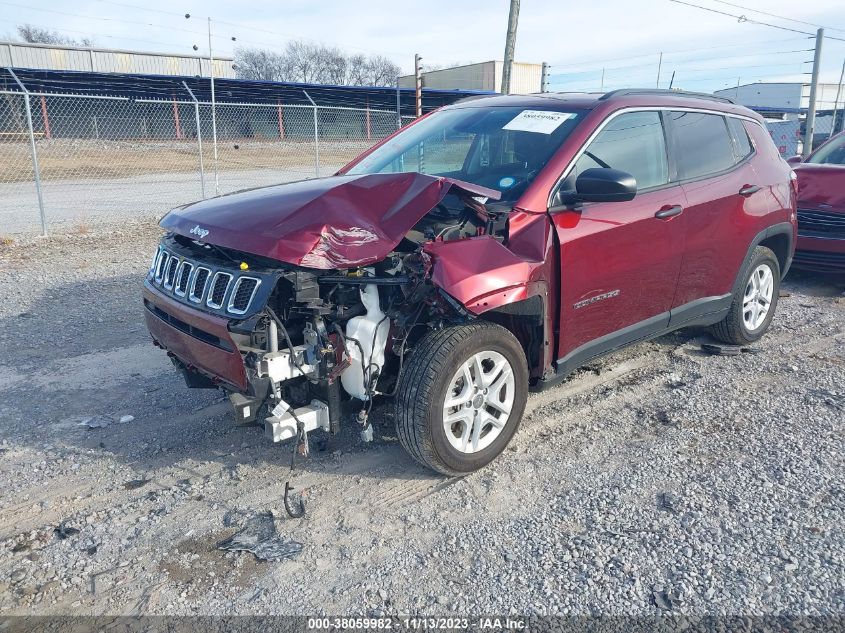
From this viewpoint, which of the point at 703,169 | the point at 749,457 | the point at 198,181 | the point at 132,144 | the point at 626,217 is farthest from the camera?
the point at 132,144

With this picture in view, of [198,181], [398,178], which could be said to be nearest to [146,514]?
[398,178]

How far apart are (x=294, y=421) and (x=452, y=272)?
1047 millimetres

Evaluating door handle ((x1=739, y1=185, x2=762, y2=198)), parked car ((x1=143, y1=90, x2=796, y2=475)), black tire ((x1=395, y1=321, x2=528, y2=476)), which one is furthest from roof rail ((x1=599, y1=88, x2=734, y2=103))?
black tire ((x1=395, y1=321, x2=528, y2=476))

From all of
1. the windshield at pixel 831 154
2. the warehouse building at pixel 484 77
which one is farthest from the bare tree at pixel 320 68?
the windshield at pixel 831 154

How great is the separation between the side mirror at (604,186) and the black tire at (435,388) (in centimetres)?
90

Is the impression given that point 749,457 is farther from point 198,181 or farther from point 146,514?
point 198,181

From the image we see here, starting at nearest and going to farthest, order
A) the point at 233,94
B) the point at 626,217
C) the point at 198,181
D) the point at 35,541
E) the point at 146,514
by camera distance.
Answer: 1. the point at 35,541
2. the point at 146,514
3. the point at 626,217
4. the point at 198,181
5. the point at 233,94

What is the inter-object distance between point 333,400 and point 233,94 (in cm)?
2920

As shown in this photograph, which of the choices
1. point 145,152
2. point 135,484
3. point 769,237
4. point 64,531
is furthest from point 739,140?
point 145,152

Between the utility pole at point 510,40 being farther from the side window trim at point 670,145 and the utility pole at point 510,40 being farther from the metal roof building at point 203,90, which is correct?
the side window trim at point 670,145

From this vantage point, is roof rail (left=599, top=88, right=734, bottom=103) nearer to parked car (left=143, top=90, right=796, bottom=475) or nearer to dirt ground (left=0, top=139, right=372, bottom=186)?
parked car (left=143, top=90, right=796, bottom=475)

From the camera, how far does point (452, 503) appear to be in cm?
335

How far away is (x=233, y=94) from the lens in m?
29.6

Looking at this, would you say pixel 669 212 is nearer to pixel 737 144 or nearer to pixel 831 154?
pixel 737 144
